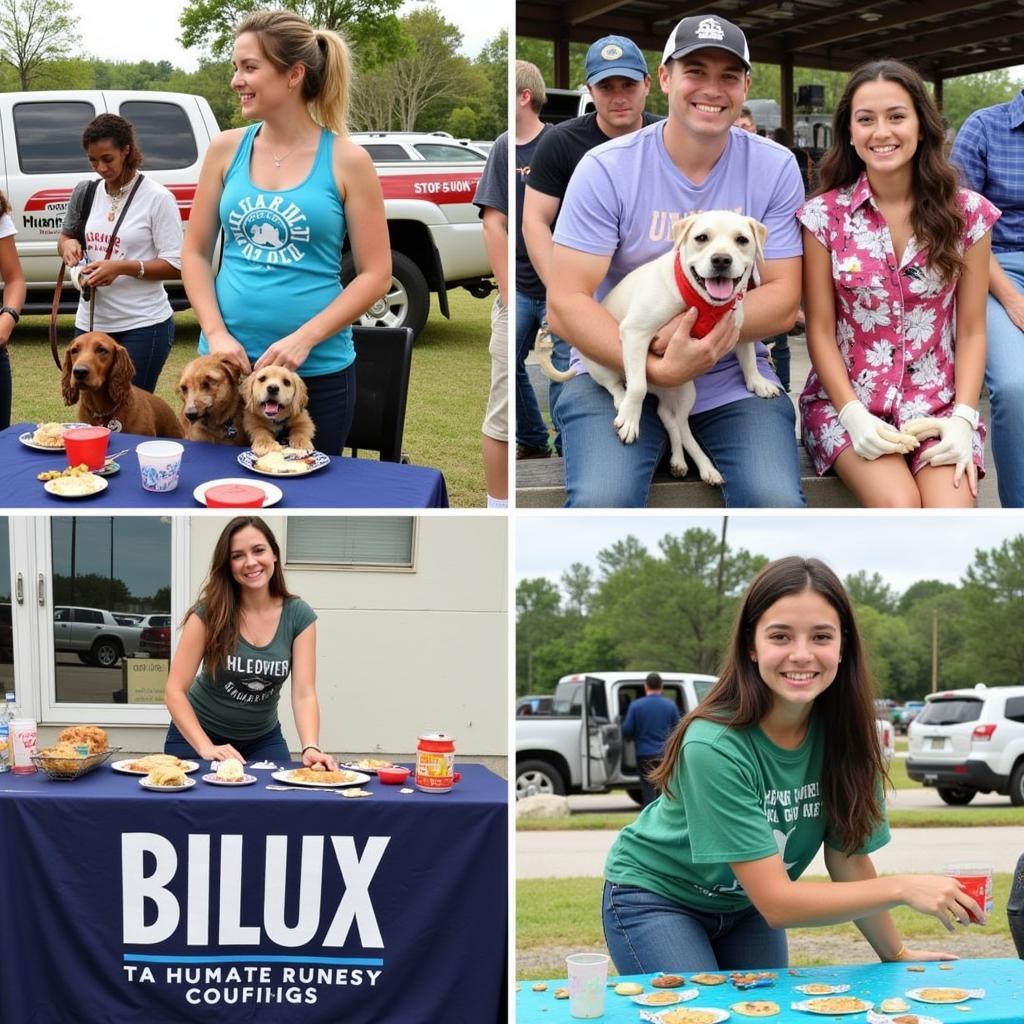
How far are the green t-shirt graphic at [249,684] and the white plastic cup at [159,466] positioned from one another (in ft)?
2.98

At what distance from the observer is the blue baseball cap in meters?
4.76

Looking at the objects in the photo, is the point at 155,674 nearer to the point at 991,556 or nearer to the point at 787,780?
the point at 787,780

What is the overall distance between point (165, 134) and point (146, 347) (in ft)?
17.8

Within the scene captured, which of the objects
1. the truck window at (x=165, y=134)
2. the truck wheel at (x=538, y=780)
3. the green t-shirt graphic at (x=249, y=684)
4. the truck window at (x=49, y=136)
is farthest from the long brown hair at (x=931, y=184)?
the truck wheel at (x=538, y=780)

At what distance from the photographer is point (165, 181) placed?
368 inches

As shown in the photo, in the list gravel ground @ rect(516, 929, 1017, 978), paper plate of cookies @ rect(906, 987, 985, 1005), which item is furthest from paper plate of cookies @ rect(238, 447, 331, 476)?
gravel ground @ rect(516, 929, 1017, 978)

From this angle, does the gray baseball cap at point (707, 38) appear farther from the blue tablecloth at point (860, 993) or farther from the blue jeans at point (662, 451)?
the blue tablecloth at point (860, 993)

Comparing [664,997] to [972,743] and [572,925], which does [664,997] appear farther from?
[972,743]

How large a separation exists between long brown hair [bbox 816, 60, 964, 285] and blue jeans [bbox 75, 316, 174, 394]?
301 cm

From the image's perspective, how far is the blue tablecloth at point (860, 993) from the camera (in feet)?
6.94

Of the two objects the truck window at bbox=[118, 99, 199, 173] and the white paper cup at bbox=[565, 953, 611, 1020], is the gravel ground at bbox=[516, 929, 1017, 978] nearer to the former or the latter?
the white paper cup at bbox=[565, 953, 611, 1020]

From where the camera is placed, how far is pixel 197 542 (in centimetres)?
685

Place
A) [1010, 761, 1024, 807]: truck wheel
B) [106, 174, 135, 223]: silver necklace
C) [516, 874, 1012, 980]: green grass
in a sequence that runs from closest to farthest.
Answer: [106, 174, 135, 223]: silver necklace → [516, 874, 1012, 980]: green grass → [1010, 761, 1024, 807]: truck wheel

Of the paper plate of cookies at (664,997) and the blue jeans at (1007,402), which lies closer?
the paper plate of cookies at (664,997)
